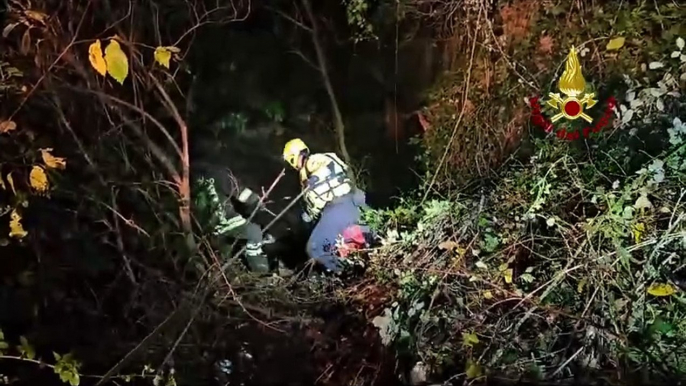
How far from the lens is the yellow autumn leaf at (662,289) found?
1232 mm

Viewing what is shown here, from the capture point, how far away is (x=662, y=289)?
1.23 m

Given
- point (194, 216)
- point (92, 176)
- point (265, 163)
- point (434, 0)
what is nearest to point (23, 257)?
point (92, 176)

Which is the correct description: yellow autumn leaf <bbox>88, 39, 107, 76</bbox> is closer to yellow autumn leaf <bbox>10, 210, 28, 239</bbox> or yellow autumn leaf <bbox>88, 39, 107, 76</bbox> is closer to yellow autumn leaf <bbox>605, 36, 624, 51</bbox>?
yellow autumn leaf <bbox>10, 210, 28, 239</bbox>

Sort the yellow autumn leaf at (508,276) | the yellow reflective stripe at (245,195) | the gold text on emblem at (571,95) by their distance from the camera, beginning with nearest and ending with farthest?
the yellow autumn leaf at (508,276)
the yellow reflective stripe at (245,195)
the gold text on emblem at (571,95)

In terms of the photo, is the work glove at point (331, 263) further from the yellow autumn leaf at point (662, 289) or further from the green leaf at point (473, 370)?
the yellow autumn leaf at point (662, 289)

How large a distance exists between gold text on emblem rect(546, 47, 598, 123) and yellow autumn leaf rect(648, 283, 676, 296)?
51 cm

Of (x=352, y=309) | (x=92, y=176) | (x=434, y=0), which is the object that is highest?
(x=434, y=0)

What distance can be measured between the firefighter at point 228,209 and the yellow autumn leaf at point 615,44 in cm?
84

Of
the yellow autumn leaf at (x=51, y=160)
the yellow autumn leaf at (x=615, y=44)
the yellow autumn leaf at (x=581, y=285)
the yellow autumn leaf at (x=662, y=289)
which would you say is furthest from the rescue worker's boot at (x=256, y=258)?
the yellow autumn leaf at (x=615, y=44)

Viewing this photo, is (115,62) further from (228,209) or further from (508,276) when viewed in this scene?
(508,276)

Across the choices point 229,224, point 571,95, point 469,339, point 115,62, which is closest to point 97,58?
point 115,62

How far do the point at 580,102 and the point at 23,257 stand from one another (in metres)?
1.16

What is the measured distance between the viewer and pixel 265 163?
157cm

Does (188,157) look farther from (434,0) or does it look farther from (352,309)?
(434,0)
